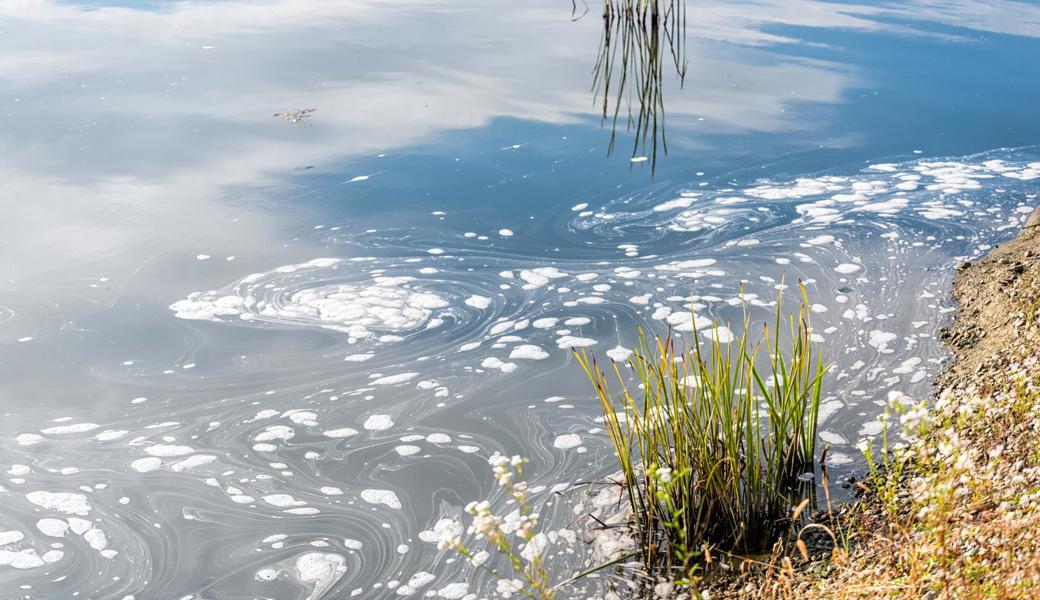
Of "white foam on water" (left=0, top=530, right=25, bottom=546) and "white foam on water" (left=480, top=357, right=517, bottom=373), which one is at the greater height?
"white foam on water" (left=480, top=357, right=517, bottom=373)

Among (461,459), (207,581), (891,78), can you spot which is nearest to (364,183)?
(461,459)

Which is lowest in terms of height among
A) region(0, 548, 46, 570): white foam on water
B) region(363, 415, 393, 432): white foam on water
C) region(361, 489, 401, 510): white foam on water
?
region(0, 548, 46, 570): white foam on water

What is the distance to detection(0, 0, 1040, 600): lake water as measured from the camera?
7.75 ft

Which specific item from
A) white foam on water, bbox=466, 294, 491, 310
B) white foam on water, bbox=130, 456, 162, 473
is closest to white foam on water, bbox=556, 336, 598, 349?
white foam on water, bbox=466, 294, 491, 310

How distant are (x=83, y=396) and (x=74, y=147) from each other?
7.59 ft

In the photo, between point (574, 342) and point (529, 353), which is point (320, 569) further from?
point (574, 342)

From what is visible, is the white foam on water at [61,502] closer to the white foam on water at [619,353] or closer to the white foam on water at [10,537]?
the white foam on water at [10,537]

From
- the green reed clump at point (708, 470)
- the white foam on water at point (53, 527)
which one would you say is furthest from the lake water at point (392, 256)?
the green reed clump at point (708, 470)

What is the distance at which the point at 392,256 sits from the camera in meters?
3.64

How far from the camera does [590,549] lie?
2.16 metres

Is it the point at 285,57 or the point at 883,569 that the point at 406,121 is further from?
the point at 883,569

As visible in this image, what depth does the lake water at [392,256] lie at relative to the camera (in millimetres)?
2361

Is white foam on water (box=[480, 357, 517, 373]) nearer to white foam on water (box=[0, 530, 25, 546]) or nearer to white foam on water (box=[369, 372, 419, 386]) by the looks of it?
white foam on water (box=[369, 372, 419, 386])

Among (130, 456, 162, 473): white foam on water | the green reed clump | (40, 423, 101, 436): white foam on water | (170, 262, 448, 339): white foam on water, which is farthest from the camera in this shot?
(170, 262, 448, 339): white foam on water
